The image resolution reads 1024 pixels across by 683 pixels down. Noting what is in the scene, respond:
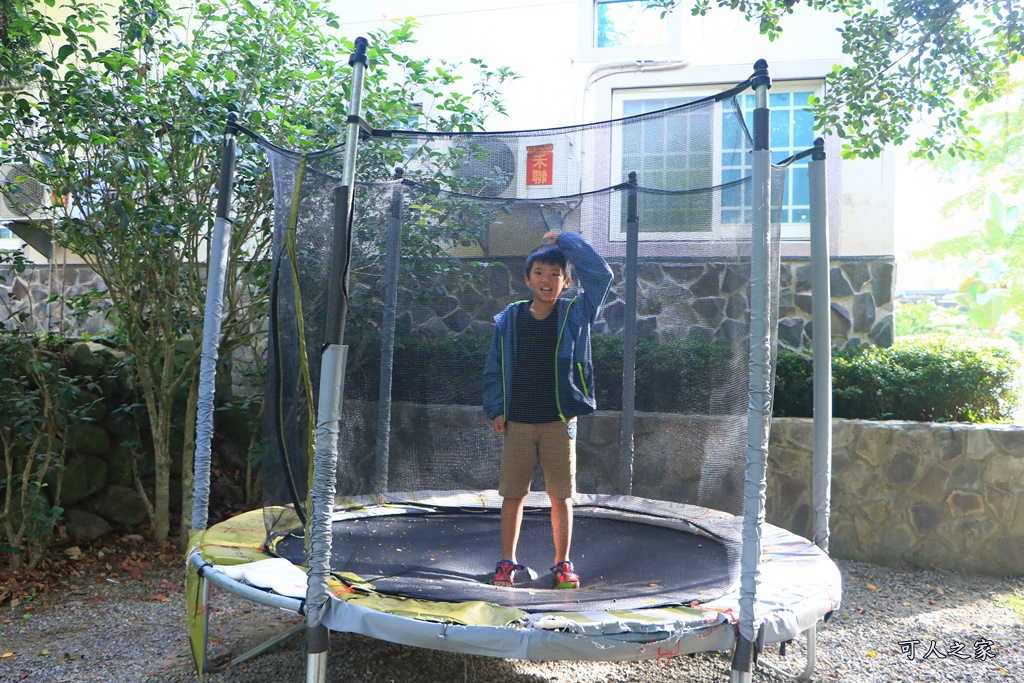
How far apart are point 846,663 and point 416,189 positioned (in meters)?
1.98

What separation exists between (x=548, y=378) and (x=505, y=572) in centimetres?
57

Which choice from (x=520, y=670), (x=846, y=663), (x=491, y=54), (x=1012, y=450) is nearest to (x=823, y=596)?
(x=846, y=663)

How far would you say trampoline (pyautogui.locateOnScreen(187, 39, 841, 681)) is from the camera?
5.51 feet

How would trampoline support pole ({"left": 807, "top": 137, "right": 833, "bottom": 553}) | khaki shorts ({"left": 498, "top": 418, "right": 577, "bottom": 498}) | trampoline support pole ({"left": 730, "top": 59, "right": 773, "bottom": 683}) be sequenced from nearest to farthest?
1. trampoline support pole ({"left": 730, "top": 59, "right": 773, "bottom": 683})
2. khaki shorts ({"left": 498, "top": 418, "right": 577, "bottom": 498})
3. trampoline support pole ({"left": 807, "top": 137, "right": 833, "bottom": 553})

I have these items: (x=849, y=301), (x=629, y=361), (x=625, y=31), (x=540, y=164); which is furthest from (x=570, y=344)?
(x=625, y=31)

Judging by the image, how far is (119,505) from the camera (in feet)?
11.4

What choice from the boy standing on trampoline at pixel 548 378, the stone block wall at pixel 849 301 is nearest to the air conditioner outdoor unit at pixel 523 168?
the boy standing on trampoline at pixel 548 378

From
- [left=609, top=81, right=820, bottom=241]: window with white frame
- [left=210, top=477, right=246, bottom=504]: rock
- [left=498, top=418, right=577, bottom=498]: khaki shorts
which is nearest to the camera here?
[left=609, top=81, right=820, bottom=241]: window with white frame

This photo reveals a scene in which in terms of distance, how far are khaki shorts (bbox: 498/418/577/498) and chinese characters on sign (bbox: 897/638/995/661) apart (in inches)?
50.1

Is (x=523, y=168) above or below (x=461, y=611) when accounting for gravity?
above

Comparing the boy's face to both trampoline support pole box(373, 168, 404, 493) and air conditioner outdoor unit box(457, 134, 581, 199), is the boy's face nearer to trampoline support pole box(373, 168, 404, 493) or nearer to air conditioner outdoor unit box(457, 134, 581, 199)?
air conditioner outdoor unit box(457, 134, 581, 199)

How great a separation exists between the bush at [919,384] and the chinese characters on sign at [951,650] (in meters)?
1.34

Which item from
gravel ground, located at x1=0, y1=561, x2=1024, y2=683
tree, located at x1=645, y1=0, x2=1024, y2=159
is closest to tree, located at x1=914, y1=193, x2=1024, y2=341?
tree, located at x1=645, y1=0, x2=1024, y2=159

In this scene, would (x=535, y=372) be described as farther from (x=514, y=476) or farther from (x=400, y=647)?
(x=400, y=647)
